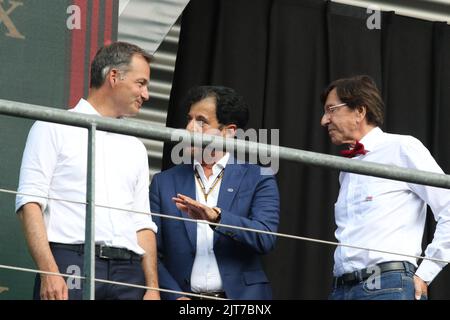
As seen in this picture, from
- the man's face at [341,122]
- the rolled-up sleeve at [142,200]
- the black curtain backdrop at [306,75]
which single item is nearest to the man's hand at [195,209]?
the rolled-up sleeve at [142,200]

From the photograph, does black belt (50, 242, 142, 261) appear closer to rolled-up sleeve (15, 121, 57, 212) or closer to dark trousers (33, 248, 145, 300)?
dark trousers (33, 248, 145, 300)

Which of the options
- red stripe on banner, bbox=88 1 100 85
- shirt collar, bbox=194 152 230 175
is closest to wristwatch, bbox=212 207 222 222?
shirt collar, bbox=194 152 230 175

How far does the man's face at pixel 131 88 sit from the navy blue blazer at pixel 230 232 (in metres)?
0.43

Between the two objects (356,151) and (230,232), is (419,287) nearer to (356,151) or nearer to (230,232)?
(356,151)

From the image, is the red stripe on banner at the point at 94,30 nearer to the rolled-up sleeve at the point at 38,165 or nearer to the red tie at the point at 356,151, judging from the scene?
the rolled-up sleeve at the point at 38,165

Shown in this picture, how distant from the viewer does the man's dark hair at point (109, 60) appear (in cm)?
598

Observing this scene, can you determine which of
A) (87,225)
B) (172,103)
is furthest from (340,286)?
(172,103)

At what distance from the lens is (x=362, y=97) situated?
6.30 metres

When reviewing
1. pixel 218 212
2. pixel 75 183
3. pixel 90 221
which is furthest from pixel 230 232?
pixel 90 221

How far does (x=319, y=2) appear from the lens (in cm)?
852

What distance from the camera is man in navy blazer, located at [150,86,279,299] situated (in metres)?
5.98

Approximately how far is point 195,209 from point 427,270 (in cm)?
94
